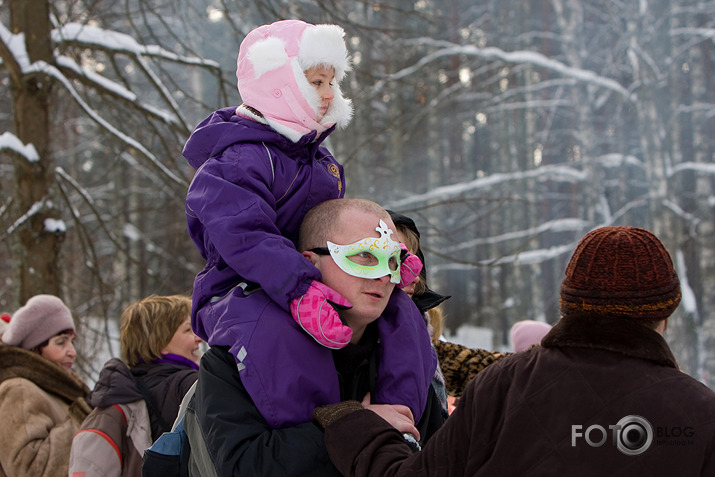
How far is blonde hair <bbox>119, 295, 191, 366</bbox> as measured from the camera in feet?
10.7

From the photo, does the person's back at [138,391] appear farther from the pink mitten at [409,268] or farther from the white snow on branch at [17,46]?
the white snow on branch at [17,46]

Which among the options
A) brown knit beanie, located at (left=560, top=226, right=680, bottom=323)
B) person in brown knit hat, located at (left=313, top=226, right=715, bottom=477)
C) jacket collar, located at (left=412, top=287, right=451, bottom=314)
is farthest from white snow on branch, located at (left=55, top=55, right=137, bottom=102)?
brown knit beanie, located at (left=560, top=226, right=680, bottom=323)

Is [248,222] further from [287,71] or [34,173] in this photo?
[34,173]

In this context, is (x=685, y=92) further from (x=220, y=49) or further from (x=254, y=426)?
(x=254, y=426)

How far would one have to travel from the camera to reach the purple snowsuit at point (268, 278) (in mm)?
1704

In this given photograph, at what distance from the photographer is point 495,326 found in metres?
19.1

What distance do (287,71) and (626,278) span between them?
3.82ft

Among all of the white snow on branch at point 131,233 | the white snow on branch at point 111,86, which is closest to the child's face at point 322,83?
the white snow on branch at point 111,86

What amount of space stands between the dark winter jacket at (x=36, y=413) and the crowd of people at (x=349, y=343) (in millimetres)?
1617

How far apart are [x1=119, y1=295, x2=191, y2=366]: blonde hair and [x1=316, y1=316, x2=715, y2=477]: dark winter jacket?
6.11 feet

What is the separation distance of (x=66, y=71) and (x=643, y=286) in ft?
17.1

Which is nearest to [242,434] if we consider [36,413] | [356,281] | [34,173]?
[356,281]

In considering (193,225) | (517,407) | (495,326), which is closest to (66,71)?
(193,225)

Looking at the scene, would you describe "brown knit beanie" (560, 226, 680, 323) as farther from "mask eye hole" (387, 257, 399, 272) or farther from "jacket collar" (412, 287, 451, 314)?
"jacket collar" (412, 287, 451, 314)
